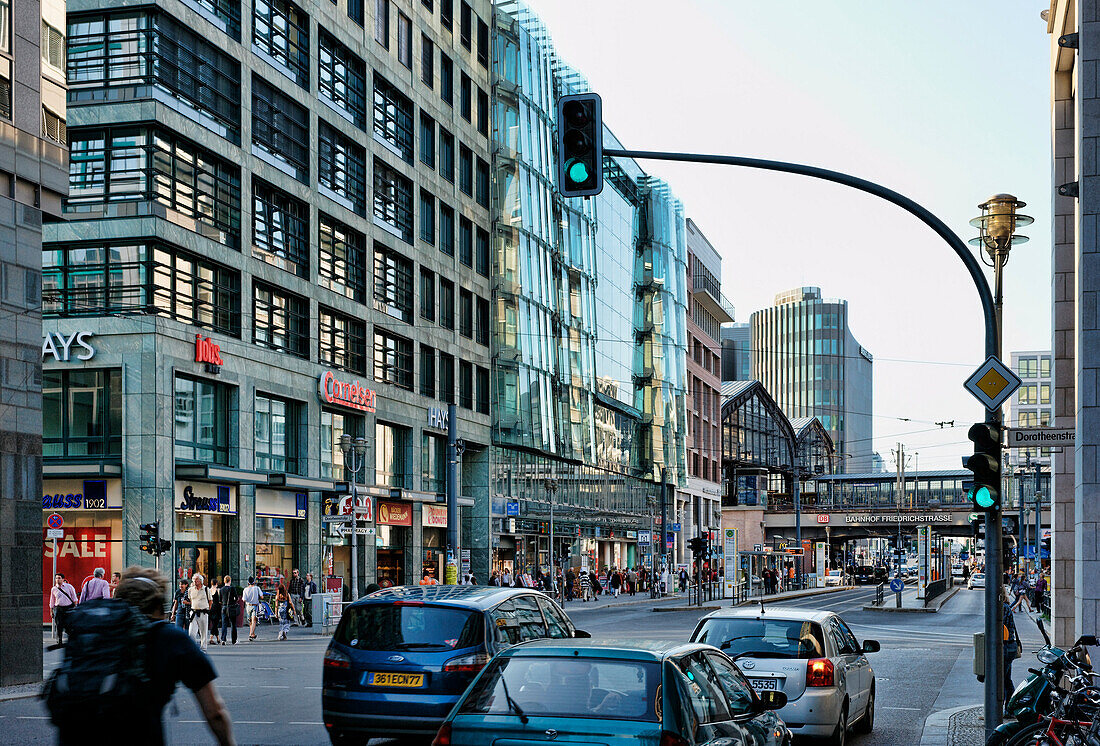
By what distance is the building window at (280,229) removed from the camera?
133 ft

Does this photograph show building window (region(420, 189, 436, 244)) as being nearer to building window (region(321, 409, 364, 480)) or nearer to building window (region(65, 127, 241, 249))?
building window (region(321, 409, 364, 480))

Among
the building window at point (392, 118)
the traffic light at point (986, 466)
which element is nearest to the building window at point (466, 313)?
the building window at point (392, 118)

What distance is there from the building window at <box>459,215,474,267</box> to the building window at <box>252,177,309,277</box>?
1414 cm

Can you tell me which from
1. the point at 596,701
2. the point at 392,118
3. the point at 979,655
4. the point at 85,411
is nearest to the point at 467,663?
the point at 596,701

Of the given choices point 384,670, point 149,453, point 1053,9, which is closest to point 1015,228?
point 1053,9

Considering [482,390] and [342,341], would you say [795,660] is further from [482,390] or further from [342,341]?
[482,390]

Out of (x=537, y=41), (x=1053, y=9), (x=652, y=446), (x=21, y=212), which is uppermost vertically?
(x=537, y=41)

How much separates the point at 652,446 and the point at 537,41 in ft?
112

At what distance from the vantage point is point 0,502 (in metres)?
19.3

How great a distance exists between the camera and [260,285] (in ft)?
133

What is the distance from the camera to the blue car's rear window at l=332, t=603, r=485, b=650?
40.7ft

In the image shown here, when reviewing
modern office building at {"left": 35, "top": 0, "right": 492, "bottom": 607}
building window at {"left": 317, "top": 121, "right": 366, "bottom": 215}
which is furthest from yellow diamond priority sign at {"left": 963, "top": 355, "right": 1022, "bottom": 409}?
building window at {"left": 317, "top": 121, "right": 366, "bottom": 215}

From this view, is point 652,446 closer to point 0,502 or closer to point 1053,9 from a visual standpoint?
point 1053,9

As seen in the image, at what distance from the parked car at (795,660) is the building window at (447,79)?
44904 millimetres
